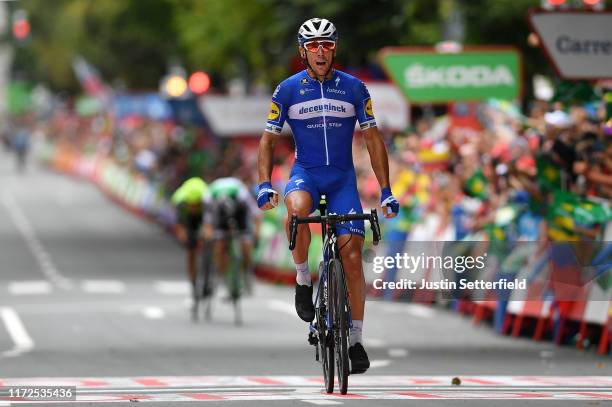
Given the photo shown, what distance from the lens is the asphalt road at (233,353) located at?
516 inches

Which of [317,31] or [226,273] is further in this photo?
[226,273]

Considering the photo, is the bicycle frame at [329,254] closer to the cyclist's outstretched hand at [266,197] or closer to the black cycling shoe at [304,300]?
the black cycling shoe at [304,300]

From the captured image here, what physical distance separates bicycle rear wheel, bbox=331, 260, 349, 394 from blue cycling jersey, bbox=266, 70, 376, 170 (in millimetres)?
769

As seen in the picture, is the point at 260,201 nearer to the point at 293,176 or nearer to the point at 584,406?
the point at 293,176

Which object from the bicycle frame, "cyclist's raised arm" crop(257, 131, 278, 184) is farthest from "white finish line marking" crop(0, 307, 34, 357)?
the bicycle frame

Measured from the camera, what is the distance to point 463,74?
25844mm

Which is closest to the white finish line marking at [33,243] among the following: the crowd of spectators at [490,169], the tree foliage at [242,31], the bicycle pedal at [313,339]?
the crowd of spectators at [490,169]

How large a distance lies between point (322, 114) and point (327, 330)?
4.64ft

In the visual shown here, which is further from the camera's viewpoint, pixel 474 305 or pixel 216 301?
pixel 216 301

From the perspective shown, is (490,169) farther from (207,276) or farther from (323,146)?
(323,146)

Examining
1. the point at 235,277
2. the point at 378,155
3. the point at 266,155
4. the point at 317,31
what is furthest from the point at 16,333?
the point at 317,31

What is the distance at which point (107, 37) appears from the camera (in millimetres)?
75938

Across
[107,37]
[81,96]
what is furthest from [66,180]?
[81,96]

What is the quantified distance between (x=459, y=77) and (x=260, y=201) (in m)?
13.6
